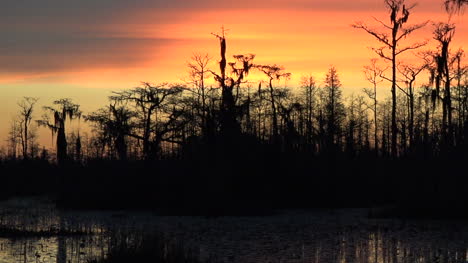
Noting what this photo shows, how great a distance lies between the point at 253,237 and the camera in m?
22.7

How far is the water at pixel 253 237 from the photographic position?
1803 cm

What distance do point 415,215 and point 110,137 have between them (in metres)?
32.7

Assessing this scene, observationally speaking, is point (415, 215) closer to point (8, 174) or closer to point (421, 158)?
point (421, 158)

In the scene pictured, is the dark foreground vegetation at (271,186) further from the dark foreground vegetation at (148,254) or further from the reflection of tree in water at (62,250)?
the dark foreground vegetation at (148,254)

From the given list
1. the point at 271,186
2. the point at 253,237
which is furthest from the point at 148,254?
the point at 271,186

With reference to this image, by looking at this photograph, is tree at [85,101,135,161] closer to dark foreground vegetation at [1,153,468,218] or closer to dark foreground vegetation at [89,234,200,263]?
dark foreground vegetation at [1,153,468,218]

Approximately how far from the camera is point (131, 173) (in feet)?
117

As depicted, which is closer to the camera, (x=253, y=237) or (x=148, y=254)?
(x=148, y=254)

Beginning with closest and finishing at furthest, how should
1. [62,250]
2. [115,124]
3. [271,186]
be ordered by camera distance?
[62,250] → [271,186] → [115,124]

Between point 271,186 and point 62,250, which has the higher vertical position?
point 271,186

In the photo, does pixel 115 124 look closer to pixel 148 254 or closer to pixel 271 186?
pixel 271 186

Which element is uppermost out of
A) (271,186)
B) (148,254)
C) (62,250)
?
(271,186)

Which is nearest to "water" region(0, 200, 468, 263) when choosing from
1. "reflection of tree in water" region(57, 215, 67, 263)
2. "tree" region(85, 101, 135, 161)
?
"reflection of tree in water" region(57, 215, 67, 263)

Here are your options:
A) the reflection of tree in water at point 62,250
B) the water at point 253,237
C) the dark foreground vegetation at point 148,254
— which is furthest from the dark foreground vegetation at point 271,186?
the dark foreground vegetation at point 148,254
